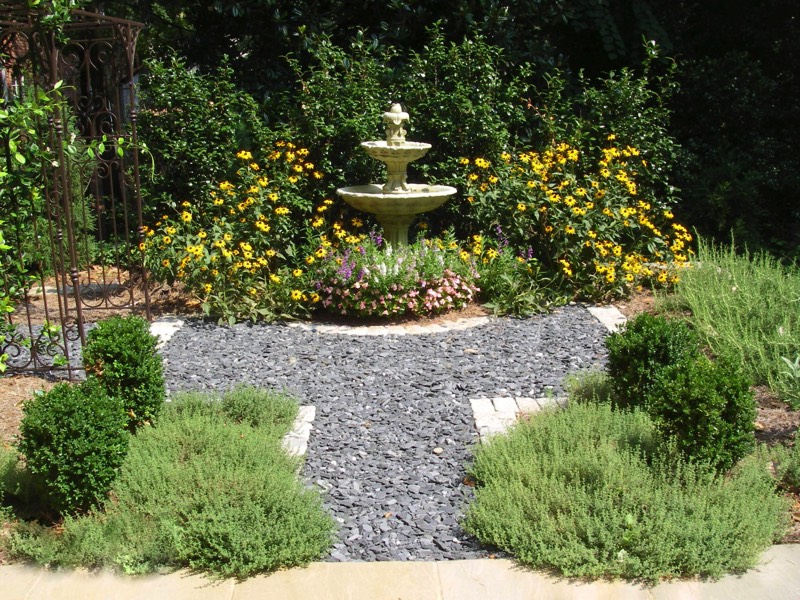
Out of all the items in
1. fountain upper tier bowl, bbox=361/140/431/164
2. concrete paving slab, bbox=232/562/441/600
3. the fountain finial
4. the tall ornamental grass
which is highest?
the fountain finial

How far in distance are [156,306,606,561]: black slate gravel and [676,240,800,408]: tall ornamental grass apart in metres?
0.78

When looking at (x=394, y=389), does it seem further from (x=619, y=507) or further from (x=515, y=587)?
(x=515, y=587)

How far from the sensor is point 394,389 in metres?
5.19

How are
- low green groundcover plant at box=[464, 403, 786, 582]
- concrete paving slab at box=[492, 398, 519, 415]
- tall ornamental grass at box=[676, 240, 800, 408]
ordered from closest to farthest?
low green groundcover plant at box=[464, 403, 786, 582]
concrete paving slab at box=[492, 398, 519, 415]
tall ornamental grass at box=[676, 240, 800, 408]

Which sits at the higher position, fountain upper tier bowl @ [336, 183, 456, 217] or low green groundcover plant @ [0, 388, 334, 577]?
fountain upper tier bowl @ [336, 183, 456, 217]

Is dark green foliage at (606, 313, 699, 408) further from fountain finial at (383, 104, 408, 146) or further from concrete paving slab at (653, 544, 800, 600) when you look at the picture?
fountain finial at (383, 104, 408, 146)

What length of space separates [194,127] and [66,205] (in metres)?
2.84

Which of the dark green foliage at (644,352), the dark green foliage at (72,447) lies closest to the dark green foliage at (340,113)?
the dark green foliage at (644,352)

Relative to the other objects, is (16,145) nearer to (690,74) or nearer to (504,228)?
(504,228)

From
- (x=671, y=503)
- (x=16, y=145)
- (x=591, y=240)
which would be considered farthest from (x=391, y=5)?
(x=671, y=503)

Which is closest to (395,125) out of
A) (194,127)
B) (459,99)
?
(459,99)

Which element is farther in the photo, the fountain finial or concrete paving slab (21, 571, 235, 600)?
the fountain finial

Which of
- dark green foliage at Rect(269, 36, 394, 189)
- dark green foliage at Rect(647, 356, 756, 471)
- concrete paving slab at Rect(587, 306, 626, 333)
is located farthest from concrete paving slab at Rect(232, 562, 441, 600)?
dark green foliage at Rect(269, 36, 394, 189)

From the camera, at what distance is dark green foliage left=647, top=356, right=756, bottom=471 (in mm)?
3596
